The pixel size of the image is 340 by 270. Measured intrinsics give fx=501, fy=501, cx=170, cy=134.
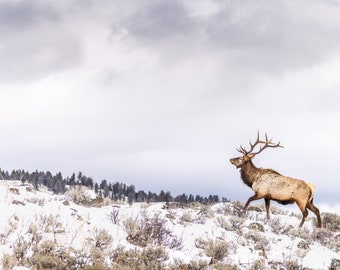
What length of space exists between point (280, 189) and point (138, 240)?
686 centimetres

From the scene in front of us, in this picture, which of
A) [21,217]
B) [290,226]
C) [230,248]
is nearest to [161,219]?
[230,248]

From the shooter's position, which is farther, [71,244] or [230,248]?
[230,248]

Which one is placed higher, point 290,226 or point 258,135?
point 258,135

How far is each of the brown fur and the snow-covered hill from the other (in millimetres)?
1122

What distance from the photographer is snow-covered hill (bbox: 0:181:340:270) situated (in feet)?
30.2

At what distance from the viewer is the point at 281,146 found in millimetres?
18109

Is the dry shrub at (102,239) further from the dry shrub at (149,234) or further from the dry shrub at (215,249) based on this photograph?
the dry shrub at (215,249)

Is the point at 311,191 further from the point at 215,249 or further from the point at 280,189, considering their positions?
the point at 215,249

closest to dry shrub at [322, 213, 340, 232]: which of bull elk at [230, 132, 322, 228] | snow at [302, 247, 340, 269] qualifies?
bull elk at [230, 132, 322, 228]

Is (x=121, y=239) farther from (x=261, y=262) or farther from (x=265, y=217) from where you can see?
(x=265, y=217)

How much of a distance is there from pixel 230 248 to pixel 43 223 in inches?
169

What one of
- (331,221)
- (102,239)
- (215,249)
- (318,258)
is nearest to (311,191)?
(331,221)

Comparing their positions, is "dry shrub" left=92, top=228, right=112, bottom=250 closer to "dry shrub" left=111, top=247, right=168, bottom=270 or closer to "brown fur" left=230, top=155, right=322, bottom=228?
"dry shrub" left=111, top=247, right=168, bottom=270

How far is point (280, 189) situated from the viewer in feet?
53.2
